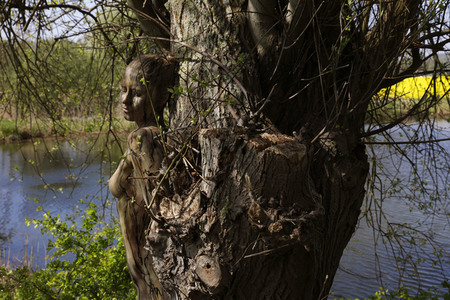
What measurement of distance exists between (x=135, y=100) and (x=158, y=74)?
21 centimetres

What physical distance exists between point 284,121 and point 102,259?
116 inches

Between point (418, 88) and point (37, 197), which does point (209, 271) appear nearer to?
point (418, 88)

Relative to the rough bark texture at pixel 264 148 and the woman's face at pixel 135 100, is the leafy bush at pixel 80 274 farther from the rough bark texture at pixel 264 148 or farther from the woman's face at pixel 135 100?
the rough bark texture at pixel 264 148

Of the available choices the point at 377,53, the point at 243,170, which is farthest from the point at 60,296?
the point at 377,53

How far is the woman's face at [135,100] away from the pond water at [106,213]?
1.38 m

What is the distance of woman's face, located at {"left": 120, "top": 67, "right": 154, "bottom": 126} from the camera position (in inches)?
115

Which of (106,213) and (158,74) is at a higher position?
(158,74)

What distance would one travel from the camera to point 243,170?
227 cm

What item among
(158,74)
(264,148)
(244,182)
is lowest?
(244,182)

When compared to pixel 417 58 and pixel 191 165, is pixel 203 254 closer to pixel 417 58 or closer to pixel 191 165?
pixel 191 165

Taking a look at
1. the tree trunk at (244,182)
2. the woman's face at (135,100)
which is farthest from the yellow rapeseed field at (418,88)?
the woman's face at (135,100)

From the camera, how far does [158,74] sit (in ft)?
9.45

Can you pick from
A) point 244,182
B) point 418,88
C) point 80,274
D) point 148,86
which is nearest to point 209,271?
point 244,182

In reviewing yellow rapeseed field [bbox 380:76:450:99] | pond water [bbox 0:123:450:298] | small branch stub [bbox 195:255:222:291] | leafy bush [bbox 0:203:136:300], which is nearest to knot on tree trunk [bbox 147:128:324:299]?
small branch stub [bbox 195:255:222:291]
